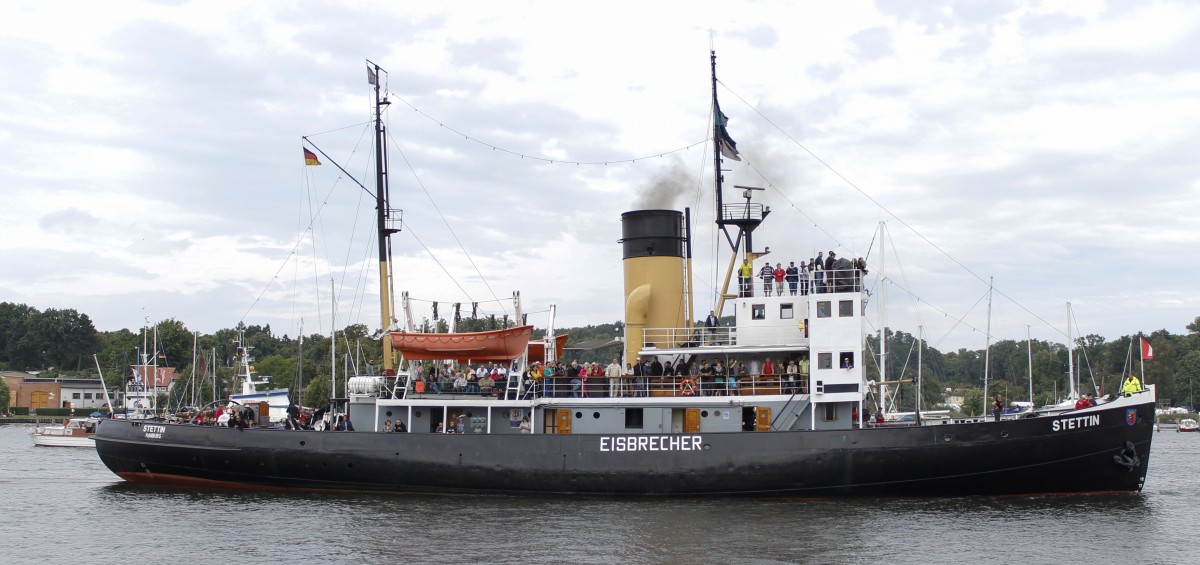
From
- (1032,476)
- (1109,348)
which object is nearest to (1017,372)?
(1109,348)

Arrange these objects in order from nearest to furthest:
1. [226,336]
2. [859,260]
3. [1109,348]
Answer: [859,260], [1109,348], [226,336]

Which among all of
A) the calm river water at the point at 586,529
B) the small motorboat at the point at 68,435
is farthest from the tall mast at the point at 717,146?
the small motorboat at the point at 68,435

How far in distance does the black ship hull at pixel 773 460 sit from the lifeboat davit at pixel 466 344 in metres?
2.00

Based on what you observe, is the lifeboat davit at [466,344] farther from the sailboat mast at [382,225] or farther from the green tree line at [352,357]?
the green tree line at [352,357]

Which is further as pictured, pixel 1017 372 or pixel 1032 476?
pixel 1017 372

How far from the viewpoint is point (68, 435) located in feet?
192

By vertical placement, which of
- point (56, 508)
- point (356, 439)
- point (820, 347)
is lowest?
point (56, 508)

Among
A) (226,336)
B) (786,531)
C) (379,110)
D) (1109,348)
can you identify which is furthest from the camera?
(226,336)

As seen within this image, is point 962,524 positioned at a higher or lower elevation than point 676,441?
lower

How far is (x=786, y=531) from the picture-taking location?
20406 mm

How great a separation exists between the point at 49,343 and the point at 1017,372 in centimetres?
11277

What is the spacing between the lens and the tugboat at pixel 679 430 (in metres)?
23.5

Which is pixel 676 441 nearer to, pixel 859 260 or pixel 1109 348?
pixel 859 260

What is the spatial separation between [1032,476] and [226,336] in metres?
111
